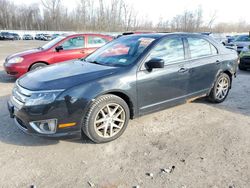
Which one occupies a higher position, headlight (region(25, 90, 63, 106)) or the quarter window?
the quarter window

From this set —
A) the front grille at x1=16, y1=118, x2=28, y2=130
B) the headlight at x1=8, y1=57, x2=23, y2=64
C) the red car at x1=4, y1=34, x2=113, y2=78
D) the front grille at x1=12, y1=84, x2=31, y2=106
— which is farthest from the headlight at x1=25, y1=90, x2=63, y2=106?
the headlight at x1=8, y1=57, x2=23, y2=64

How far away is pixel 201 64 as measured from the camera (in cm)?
442

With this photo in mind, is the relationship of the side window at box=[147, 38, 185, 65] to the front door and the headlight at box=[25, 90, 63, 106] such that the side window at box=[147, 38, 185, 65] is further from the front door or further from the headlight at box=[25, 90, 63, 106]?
the headlight at box=[25, 90, 63, 106]

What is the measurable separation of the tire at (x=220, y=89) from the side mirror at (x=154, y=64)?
194 centimetres

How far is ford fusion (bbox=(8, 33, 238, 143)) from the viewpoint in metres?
3.01

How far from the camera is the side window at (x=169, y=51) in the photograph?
3.83 m

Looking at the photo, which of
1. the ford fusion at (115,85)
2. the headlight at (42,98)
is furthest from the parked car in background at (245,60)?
the headlight at (42,98)

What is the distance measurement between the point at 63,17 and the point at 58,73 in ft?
251

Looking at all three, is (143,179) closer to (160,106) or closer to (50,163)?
(50,163)

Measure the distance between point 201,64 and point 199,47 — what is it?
363mm

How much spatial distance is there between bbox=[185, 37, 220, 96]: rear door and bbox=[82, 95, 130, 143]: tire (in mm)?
1564

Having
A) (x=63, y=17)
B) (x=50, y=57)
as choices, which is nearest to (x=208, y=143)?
(x=50, y=57)

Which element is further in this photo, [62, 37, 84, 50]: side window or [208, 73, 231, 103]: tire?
[62, 37, 84, 50]: side window

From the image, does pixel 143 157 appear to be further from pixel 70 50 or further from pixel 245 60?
pixel 245 60
